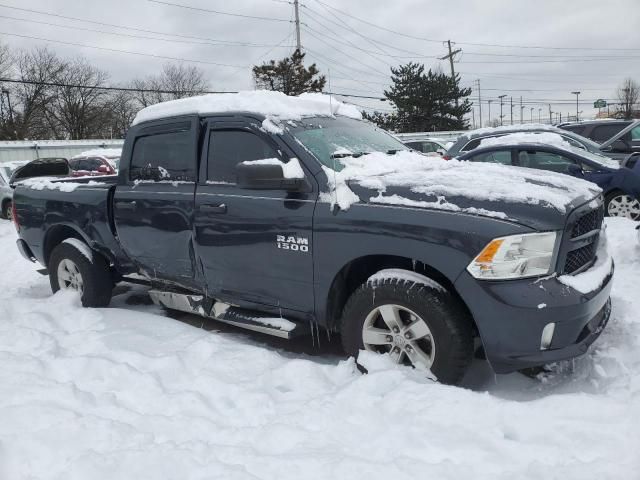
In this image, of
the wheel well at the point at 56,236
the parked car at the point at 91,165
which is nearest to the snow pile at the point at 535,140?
the wheel well at the point at 56,236

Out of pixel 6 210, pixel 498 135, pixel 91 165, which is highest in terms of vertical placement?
pixel 498 135

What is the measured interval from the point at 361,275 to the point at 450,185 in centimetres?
84

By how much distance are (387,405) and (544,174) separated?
196 centimetres

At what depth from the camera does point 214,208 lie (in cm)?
381

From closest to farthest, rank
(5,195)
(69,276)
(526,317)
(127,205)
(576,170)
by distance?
(526,317), (127,205), (69,276), (576,170), (5,195)

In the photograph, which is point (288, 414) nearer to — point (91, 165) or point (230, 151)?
point (230, 151)

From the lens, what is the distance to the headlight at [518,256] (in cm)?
272

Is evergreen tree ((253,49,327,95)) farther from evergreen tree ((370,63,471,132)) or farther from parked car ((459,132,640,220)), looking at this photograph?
parked car ((459,132,640,220))

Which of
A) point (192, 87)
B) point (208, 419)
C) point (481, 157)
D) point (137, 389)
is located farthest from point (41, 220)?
point (192, 87)

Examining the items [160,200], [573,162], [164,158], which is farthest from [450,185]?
[573,162]

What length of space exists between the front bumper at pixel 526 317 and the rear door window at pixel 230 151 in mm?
1738

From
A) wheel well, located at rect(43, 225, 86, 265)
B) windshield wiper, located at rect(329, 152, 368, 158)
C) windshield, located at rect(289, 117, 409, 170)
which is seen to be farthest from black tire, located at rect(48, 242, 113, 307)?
windshield wiper, located at rect(329, 152, 368, 158)

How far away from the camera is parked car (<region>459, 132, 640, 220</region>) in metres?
7.57

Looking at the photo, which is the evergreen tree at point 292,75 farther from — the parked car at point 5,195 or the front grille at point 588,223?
the front grille at point 588,223
